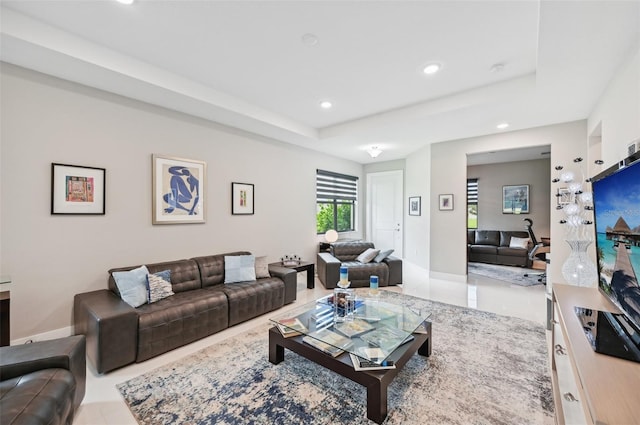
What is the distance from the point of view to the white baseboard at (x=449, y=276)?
5.04 metres

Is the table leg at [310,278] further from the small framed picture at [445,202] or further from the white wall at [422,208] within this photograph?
the small framed picture at [445,202]

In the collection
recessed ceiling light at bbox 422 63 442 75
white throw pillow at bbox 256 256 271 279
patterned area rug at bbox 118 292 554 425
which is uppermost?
recessed ceiling light at bbox 422 63 442 75

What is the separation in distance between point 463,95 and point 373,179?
13.1 feet

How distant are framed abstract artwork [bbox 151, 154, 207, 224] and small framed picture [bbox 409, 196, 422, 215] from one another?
4.45 metres

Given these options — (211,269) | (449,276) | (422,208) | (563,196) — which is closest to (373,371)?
(211,269)

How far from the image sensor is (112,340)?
2.24 meters

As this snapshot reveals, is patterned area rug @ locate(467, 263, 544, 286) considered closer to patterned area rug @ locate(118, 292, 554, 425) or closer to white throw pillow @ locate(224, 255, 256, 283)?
patterned area rug @ locate(118, 292, 554, 425)

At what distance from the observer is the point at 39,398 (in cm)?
133

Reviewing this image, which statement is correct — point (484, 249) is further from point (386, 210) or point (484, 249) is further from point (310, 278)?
point (310, 278)

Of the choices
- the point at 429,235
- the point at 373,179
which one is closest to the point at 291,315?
the point at 429,235

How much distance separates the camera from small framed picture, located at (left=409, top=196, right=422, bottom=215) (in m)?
5.95

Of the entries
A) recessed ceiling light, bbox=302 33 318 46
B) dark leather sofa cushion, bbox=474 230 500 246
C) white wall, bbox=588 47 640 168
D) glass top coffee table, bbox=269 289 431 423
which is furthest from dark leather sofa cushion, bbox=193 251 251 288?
dark leather sofa cushion, bbox=474 230 500 246

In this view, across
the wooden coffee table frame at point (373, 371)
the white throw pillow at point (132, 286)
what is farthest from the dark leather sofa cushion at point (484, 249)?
the white throw pillow at point (132, 286)

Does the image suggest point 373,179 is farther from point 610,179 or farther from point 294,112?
A: point 610,179
